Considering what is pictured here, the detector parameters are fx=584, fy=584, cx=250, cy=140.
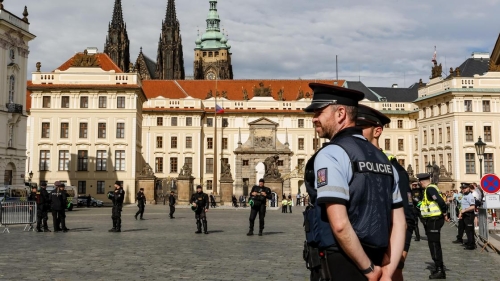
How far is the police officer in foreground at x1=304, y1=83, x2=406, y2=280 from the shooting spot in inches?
121

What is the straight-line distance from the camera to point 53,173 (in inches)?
2189

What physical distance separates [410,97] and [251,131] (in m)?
21.6

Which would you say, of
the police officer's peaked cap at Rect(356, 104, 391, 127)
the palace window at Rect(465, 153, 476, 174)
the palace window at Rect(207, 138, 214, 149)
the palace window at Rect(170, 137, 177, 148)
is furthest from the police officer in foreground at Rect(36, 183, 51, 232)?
the palace window at Rect(207, 138, 214, 149)

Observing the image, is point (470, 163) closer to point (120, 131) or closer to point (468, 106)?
point (468, 106)

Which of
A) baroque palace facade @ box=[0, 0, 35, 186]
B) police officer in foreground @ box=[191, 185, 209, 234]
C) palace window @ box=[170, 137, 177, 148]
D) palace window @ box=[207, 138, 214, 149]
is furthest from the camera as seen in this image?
palace window @ box=[207, 138, 214, 149]

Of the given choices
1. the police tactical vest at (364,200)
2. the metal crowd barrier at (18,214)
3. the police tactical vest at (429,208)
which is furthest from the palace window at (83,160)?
the police tactical vest at (364,200)

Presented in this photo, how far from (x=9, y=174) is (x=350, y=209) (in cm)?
4230

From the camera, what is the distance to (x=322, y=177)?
10.2 ft

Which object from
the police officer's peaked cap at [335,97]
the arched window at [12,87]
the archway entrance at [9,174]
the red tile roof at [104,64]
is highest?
the red tile roof at [104,64]

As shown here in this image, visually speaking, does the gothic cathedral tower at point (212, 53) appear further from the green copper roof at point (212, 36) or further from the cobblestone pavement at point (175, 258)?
the cobblestone pavement at point (175, 258)

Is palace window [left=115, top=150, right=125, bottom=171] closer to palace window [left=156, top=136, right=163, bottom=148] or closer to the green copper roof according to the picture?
palace window [left=156, top=136, right=163, bottom=148]

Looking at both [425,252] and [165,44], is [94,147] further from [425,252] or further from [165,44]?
[165,44]

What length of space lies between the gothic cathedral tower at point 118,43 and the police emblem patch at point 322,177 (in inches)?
3913

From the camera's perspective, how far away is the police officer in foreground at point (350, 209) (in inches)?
121
